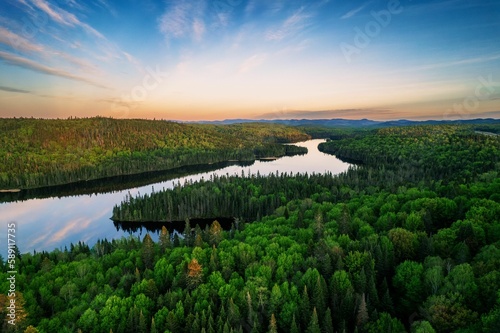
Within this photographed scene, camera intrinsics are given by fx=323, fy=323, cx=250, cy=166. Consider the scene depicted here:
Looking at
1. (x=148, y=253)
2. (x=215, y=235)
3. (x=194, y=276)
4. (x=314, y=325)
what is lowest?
(x=314, y=325)

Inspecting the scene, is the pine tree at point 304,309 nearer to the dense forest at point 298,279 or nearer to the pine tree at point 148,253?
the dense forest at point 298,279

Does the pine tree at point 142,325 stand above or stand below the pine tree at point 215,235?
below


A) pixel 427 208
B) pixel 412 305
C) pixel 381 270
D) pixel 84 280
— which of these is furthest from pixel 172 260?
pixel 427 208

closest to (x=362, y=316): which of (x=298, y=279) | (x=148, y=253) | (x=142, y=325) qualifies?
(x=298, y=279)

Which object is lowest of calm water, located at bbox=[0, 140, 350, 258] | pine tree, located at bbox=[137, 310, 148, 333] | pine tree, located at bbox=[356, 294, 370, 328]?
calm water, located at bbox=[0, 140, 350, 258]

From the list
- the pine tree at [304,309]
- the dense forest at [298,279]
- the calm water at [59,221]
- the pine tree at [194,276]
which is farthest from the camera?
the calm water at [59,221]

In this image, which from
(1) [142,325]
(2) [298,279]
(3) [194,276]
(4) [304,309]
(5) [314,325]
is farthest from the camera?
(2) [298,279]

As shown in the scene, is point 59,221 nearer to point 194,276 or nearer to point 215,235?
point 215,235

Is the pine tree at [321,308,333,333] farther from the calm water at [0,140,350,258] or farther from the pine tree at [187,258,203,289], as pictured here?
the calm water at [0,140,350,258]

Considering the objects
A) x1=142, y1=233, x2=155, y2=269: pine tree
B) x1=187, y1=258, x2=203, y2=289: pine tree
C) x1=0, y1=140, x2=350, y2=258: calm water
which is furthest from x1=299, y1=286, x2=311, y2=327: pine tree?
x1=0, y1=140, x2=350, y2=258: calm water

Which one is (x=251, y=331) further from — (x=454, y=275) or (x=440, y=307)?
(x=454, y=275)

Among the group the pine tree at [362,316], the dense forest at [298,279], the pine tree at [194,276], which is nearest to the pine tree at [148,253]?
the dense forest at [298,279]

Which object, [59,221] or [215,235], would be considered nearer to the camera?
[215,235]
